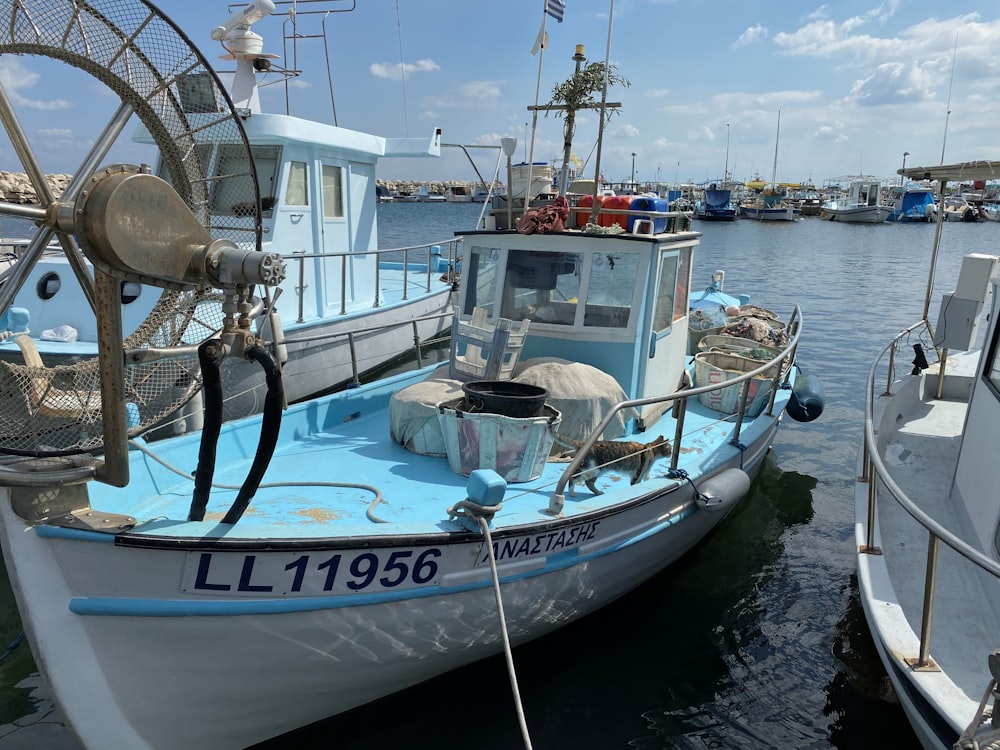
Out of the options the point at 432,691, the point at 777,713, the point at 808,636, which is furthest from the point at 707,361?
the point at 432,691

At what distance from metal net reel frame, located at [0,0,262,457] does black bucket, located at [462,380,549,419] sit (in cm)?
190

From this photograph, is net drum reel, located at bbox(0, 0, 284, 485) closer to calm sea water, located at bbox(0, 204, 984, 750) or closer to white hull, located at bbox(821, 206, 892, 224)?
calm sea water, located at bbox(0, 204, 984, 750)

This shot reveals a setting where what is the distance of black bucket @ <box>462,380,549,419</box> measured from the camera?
15.4 ft

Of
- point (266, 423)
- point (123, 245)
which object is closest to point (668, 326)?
point (266, 423)

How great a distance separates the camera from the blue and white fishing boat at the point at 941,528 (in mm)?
3521

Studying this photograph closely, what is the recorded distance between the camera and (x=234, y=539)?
3273mm

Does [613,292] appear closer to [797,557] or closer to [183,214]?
[797,557]

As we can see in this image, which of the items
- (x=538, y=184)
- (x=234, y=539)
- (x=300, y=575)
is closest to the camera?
(x=234, y=539)

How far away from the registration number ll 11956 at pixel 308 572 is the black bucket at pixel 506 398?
124cm

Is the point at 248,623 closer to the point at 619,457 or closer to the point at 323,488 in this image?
the point at 323,488

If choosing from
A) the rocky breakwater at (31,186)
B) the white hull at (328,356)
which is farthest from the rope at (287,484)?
the white hull at (328,356)

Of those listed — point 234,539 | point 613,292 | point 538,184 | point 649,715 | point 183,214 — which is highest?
point 538,184

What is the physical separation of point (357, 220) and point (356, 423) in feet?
21.2

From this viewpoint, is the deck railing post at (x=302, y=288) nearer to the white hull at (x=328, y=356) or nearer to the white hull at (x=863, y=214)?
the white hull at (x=328, y=356)
